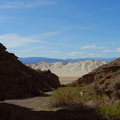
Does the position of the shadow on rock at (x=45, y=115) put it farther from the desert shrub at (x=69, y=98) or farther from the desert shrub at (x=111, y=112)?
the desert shrub at (x=69, y=98)

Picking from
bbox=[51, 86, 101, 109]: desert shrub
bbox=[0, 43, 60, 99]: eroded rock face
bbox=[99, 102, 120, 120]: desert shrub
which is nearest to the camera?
bbox=[99, 102, 120, 120]: desert shrub

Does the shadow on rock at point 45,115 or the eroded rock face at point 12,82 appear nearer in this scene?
the shadow on rock at point 45,115

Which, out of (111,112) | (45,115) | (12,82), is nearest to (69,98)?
(45,115)

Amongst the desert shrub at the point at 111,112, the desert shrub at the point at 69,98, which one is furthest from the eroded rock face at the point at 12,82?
the desert shrub at the point at 111,112

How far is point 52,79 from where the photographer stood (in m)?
24.7

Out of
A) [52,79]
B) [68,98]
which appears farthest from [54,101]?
[52,79]

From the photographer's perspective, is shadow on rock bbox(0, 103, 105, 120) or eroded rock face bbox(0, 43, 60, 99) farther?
eroded rock face bbox(0, 43, 60, 99)

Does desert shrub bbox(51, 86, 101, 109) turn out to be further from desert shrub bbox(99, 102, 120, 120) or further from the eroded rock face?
the eroded rock face

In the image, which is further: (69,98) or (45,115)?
(69,98)

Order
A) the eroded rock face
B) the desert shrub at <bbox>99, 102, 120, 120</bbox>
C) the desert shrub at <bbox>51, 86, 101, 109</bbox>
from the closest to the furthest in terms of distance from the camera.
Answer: the desert shrub at <bbox>99, 102, 120, 120</bbox>, the desert shrub at <bbox>51, 86, 101, 109</bbox>, the eroded rock face

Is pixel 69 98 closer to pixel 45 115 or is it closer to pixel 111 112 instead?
pixel 45 115

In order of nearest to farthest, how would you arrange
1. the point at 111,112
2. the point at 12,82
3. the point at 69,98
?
the point at 111,112
the point at 69,98
the point at 12,82

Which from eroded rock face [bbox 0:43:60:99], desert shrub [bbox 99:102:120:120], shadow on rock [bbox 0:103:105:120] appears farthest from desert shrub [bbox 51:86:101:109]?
eroded rock face [bbox 0:43:60:99]

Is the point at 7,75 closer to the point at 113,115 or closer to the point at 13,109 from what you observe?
the point at 13,109
